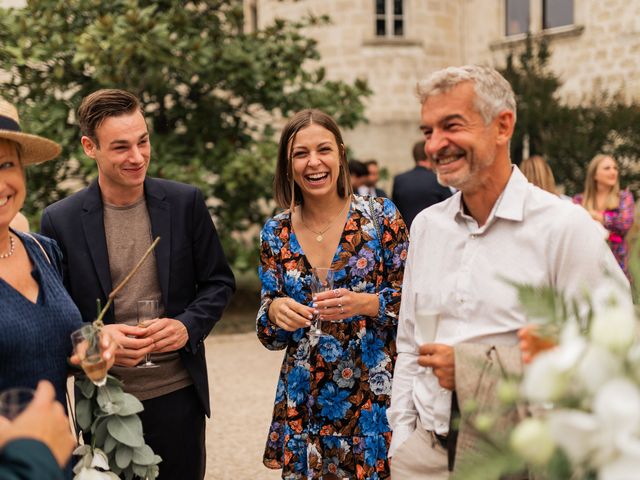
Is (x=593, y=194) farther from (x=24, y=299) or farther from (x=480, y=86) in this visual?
(x=24, y=299)

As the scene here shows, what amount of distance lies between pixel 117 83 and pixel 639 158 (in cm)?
910

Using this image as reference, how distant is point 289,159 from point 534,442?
8.43ft

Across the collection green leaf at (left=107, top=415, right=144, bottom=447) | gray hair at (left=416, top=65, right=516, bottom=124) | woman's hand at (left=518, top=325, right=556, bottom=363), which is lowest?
green leaf at (left=107, top=415, right=144, bottom=447)

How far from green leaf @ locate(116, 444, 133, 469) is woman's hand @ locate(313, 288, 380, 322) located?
0.90 m

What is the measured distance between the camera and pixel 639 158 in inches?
528

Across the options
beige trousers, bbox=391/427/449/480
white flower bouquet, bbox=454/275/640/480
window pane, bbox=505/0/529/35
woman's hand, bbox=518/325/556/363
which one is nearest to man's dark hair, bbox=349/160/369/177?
beige trousers, bbox=391/427/449/480

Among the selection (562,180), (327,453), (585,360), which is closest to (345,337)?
(327,453)

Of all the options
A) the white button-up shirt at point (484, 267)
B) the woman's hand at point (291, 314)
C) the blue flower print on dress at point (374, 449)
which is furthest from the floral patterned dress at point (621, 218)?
the white button-up shirt at point (484, 267)

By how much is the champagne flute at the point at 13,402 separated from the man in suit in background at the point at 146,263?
1.30m

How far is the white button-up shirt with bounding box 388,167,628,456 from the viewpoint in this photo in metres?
2.17

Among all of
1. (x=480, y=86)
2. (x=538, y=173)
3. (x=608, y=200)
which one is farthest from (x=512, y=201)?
(x=608, y=200)

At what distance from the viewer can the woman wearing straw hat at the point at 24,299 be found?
2357 mm

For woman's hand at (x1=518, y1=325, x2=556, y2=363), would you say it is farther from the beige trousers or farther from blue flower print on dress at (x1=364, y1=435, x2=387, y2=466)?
blue flower print on dress at (x1=364, y1=435, x2=387, y2=466)

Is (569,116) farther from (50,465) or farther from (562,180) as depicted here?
(50,465)
